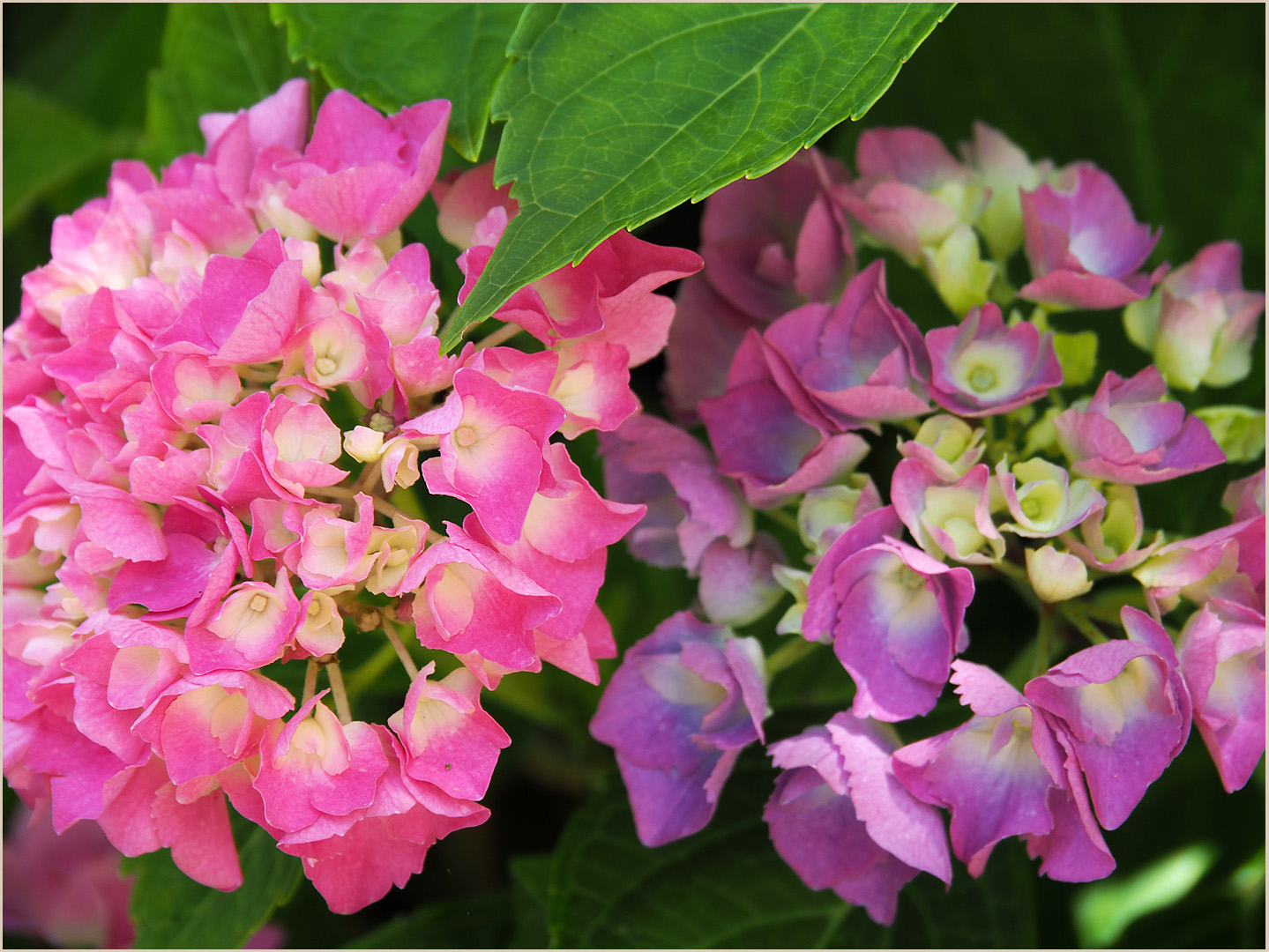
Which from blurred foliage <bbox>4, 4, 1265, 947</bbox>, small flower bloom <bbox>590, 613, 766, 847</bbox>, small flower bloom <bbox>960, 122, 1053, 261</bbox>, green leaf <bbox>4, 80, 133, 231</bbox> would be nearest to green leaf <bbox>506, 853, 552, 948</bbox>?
blurred foliage <bbox>4, 4, 1265, 947</bbox>

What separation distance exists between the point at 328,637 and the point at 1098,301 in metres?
0.42

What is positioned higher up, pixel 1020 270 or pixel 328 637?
pixel 328 637

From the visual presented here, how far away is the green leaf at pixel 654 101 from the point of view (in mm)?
432

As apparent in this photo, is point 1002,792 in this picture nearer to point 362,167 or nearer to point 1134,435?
point 1134,435

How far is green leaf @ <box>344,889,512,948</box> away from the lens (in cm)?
73

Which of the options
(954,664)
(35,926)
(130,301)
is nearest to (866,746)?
(954,664)

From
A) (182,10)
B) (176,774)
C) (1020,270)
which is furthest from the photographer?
(1020,270)

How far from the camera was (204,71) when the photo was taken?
0.74 metres

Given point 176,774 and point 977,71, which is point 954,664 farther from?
point 977,71

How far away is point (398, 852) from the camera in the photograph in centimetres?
49

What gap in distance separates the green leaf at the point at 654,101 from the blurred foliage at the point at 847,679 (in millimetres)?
149

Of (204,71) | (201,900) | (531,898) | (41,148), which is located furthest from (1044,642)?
(41,148)

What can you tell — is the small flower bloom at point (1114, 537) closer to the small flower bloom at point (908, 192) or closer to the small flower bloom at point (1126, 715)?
the small flower bloom at point (1126, 715)

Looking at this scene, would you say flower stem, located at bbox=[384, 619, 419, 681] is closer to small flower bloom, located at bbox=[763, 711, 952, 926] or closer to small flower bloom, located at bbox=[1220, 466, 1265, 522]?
small flower bloom, located at bbox=[763, 711, 952, 926]
